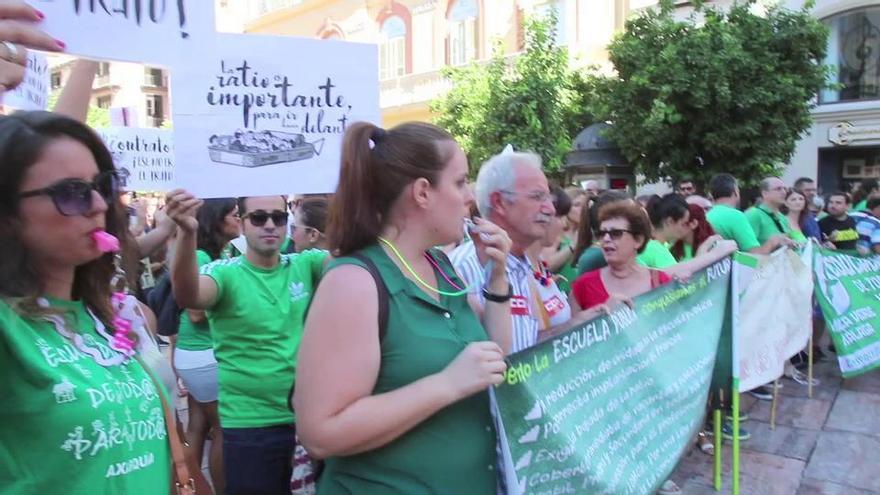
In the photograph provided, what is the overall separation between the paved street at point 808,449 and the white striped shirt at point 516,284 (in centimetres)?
247

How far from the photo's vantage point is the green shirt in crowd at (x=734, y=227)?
627 centimetres

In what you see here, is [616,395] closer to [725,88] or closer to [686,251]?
[686,251]

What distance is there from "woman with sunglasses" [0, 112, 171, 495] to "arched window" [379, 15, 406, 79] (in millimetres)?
23434

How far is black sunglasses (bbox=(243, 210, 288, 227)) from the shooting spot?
311cm

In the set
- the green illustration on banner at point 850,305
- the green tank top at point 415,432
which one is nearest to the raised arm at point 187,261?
the green tank top at point 415,432

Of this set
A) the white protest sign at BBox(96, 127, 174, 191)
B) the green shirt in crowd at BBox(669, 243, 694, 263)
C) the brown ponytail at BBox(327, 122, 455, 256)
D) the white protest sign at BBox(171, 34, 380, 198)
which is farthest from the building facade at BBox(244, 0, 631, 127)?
the brown ponytail at BBox(327, 122, 455, 256)

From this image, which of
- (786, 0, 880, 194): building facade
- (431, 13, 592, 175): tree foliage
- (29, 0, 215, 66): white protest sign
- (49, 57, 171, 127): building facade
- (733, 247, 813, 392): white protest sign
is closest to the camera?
(29, 0, 215, 66): white protest sign

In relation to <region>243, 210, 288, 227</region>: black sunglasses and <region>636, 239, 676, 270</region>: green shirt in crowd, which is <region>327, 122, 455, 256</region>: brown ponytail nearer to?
<region>243, 210, 288, 227</region>: black sunglasses

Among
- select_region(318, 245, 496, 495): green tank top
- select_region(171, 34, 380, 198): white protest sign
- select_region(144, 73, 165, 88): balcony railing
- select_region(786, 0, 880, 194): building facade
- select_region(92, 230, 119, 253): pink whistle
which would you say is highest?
select_region(144, 73, 165, 88): balcony railing

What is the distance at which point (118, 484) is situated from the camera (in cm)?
149

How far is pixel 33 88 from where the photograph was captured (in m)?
2.28

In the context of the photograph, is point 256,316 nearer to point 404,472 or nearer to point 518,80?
point 404,472

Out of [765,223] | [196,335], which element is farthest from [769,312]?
[196,335]

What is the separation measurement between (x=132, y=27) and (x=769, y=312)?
4636mm
